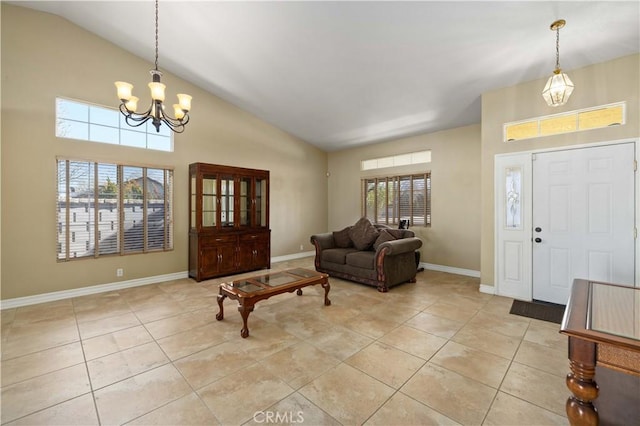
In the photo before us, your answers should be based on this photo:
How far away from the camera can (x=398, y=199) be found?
246 inches

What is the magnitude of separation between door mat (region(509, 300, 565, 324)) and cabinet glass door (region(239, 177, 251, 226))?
4.65 meters

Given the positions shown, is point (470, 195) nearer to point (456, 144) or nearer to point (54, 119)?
point (456, 144)

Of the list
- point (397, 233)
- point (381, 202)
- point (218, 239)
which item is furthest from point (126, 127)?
point (381, 202)

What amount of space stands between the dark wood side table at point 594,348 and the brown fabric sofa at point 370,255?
268 cm

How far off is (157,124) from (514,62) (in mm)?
4356

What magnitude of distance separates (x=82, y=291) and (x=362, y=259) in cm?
432

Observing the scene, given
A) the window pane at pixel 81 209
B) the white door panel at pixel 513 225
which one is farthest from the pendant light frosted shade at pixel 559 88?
the window pane at pixel 81 209

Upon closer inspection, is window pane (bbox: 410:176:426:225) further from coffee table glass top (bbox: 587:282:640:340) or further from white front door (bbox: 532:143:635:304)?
coffee table glass top (bbox: 587:282:640:340)

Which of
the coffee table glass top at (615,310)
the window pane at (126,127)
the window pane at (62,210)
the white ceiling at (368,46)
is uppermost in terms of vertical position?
the white ceiling at (368,46)

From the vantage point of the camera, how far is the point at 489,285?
412 cm

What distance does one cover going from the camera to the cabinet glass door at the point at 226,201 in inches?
205

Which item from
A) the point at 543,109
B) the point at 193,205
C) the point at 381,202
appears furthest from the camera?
the point at 381,202

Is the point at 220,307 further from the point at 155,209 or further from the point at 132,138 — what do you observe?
the point at 132,138

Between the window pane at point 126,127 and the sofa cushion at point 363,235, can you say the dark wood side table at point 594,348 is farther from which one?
the window pane at point 126,127
